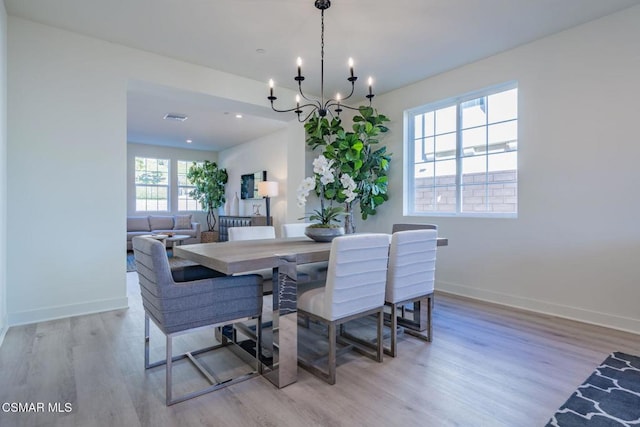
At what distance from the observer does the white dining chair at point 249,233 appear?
9.74ft

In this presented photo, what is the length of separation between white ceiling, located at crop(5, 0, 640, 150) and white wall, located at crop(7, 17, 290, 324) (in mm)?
244

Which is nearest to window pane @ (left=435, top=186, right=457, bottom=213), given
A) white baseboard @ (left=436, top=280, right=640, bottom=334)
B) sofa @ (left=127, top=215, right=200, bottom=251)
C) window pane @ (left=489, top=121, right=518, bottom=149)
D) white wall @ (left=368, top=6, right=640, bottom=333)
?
white wall @ (left=368, top=6, right=640, bottom=333)

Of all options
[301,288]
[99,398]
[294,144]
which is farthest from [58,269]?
[294,144]

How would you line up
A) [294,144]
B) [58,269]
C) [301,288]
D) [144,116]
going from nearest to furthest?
1. [301,288]
2. [58,269]
3. [294,144]
4. [144,116]

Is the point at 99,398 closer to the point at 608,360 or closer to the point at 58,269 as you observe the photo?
the point at 58,269

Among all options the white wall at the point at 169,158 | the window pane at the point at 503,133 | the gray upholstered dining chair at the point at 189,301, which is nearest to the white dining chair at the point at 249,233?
the gray upholstered dining chair at the point at 189,301

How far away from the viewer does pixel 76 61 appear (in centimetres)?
314

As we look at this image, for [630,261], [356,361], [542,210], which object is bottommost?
[356,361]

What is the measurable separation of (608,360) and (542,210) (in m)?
1.48

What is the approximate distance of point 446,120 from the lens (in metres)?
4.14

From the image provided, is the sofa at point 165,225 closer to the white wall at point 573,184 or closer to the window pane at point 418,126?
the window pane at point 418,126

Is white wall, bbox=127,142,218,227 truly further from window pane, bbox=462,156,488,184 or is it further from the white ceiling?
window pane, bbox=462,156,488,184

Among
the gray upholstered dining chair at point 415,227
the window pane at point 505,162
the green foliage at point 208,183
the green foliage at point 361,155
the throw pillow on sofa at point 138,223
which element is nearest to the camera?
the gray upholstered dining chair at point 415,227

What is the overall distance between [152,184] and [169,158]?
83 centimetres
